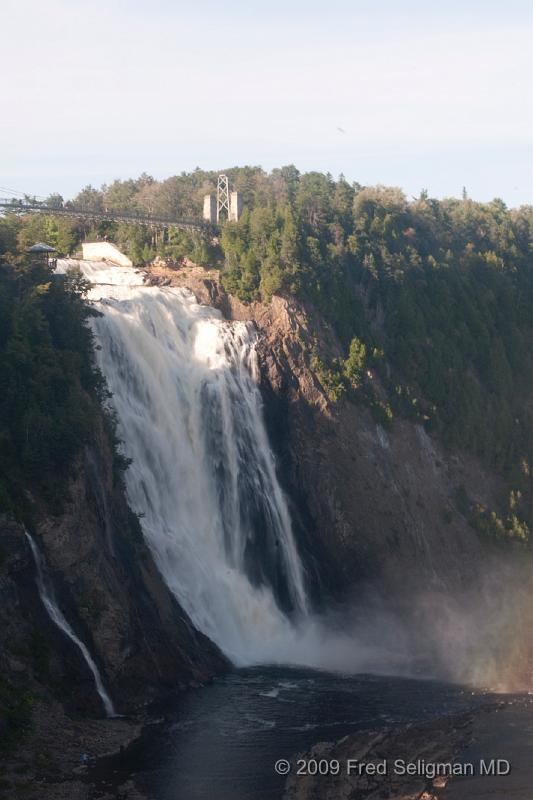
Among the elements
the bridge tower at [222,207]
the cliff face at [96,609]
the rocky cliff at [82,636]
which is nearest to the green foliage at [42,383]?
the rocky cliff at [82,636]

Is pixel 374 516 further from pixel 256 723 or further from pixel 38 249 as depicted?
pixel 256 723

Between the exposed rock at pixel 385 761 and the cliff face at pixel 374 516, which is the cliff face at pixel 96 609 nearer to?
the exposed rock at pixel 385 761

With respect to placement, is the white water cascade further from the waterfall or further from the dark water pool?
the waterfall

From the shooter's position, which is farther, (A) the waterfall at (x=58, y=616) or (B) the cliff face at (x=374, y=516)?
(B) the cliff face at (x=374, y=516)

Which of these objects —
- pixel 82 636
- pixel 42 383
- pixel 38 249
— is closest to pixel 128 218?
pixel 38 249

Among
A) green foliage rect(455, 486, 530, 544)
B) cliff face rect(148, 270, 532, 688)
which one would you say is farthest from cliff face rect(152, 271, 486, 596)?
green foliage rect(455, 486, 530, 544)

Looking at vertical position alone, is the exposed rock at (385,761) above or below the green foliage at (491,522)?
below

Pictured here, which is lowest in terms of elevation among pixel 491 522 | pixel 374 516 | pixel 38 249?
pixel 491 522

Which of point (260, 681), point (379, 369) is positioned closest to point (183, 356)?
point (379, 369)

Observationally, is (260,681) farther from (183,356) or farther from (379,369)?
(379,369)
